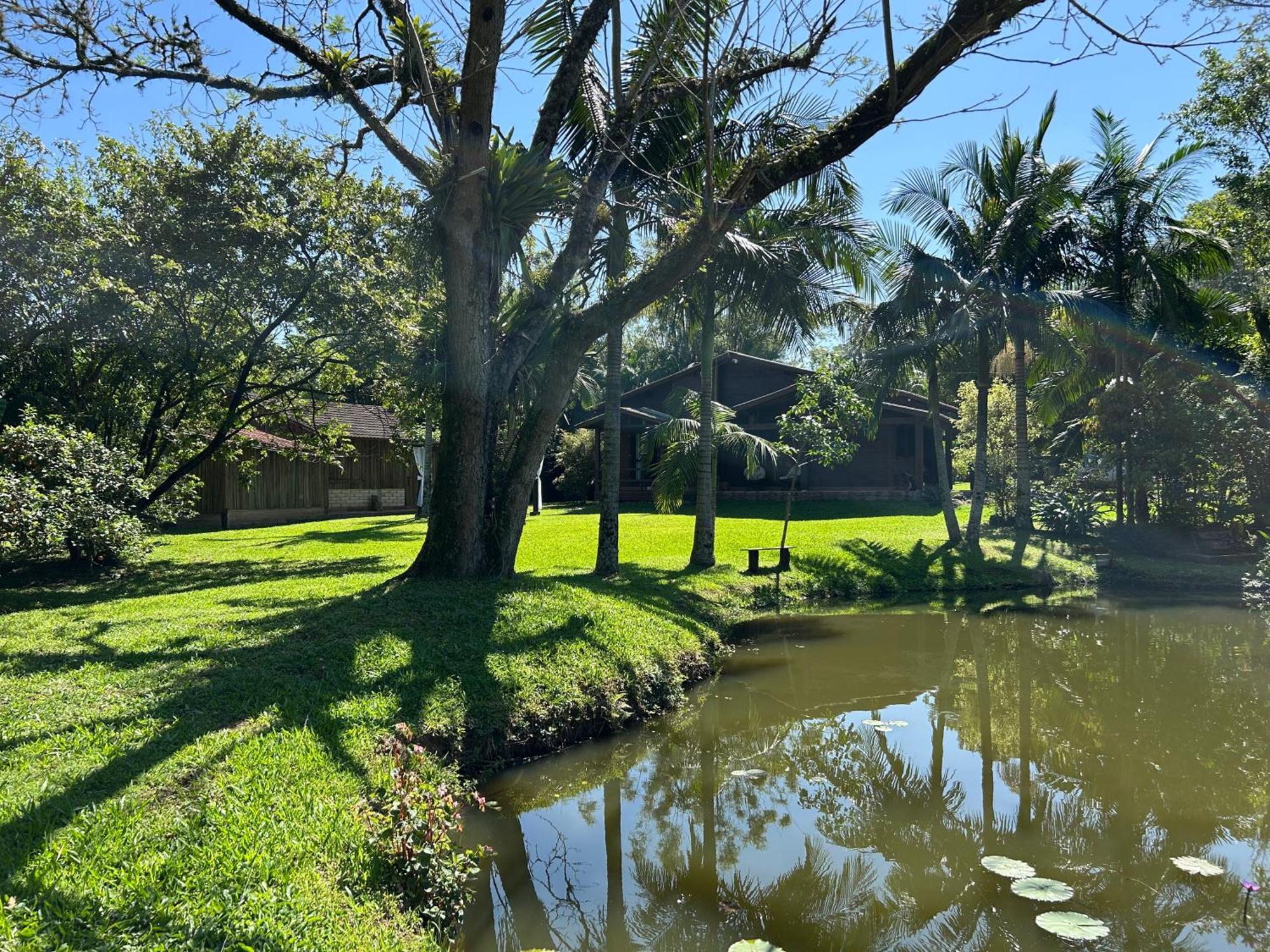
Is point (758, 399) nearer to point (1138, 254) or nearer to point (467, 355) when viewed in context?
point (1138, 254)

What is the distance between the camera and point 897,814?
5.85 meters

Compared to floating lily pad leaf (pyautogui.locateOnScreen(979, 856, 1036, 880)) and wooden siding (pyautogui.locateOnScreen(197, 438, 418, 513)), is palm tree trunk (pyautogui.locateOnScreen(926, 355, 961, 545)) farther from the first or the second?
floating lily pad leaf (pyautogui.locateOnScreen(979, 856, 1036, 880))

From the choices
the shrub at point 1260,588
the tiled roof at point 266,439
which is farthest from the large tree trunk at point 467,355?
the shrub at point 1260,588

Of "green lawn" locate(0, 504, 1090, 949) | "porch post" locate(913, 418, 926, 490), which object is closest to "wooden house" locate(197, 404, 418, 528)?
"green lawn" locate(0, 504, 1090, 949)

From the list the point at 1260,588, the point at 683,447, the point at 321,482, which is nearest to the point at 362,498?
the point at 321,482

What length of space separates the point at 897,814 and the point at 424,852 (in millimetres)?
3428

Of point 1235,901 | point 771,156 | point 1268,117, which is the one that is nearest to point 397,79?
point 771,156

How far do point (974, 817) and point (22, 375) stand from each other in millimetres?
15279

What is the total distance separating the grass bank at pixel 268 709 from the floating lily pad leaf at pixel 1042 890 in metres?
3.20

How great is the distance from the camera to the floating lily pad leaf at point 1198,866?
4711 millimetres

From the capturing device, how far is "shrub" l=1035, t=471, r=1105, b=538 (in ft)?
67.0

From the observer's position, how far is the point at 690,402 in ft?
55.0

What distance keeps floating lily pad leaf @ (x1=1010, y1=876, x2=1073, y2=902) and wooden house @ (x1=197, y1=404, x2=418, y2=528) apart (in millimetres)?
18389

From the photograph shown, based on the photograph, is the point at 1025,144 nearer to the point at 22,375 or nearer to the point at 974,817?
the point at 974,817
